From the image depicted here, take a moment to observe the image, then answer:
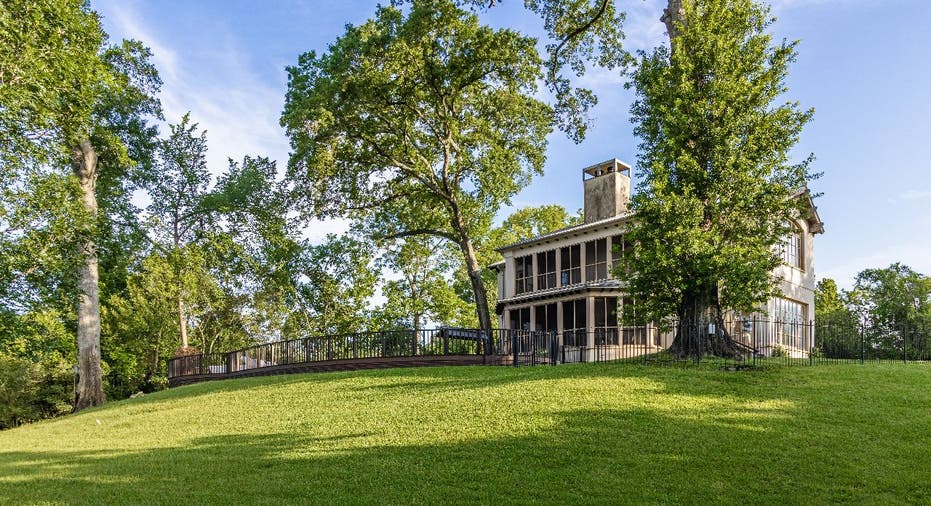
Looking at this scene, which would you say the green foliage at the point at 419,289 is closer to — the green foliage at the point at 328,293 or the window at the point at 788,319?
the green foliage at the point at 328,293

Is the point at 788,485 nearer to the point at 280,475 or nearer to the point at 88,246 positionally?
the point at 280,475

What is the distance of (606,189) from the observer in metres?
32.0

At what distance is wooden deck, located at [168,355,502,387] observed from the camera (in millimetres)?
21344

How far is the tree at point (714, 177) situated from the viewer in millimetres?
16906

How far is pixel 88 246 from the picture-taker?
1983 centimetres

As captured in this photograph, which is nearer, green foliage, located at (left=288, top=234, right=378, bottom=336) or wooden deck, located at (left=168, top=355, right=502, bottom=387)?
wooden deck, located at (left=168, top=355, right=502, bottom=387)

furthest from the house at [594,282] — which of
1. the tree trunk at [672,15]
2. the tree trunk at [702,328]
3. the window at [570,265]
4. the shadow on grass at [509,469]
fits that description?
the shadow on grass at [509,469]

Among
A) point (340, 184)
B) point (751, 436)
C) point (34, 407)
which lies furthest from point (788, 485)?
point (34, 407)

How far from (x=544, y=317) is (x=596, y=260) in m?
3.81

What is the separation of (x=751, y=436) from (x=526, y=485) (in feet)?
13.2

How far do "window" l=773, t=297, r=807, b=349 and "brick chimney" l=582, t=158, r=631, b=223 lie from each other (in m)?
Result: 8.24

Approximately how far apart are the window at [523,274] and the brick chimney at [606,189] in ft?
11.9

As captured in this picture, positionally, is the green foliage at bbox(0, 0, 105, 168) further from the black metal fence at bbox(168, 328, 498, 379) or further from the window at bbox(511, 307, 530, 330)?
the window at bbox(511, 307, 530, 330)

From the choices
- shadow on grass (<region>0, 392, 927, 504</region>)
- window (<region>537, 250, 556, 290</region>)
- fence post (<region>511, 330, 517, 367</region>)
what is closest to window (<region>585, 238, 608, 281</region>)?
window (<region>537, 250, 556, 290</region>)
